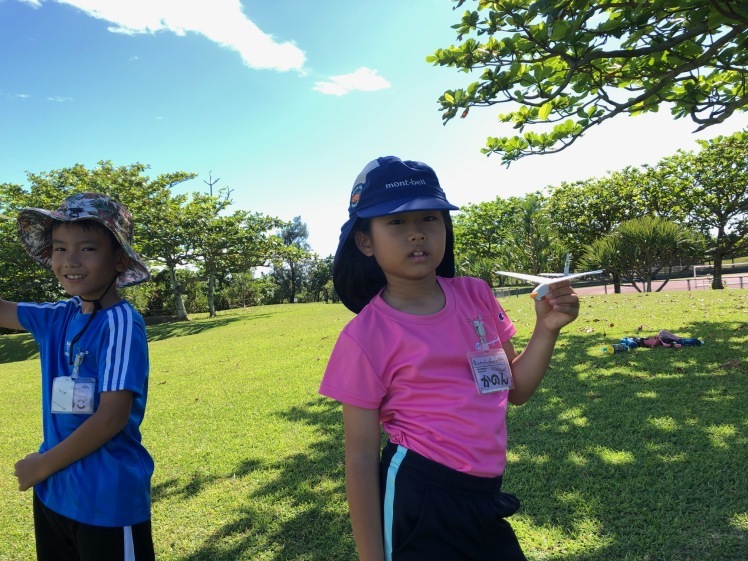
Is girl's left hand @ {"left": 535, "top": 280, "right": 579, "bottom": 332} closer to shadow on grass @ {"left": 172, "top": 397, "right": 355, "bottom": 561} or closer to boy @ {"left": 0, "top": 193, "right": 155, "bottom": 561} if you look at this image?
boy @ {"left": 0, "top": 193, "right": 155, "bottom": 561}

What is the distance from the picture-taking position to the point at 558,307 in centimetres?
162

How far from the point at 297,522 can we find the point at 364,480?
201 centimetres

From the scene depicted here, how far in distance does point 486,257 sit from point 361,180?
35.7 m

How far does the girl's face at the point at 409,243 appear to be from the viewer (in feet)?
5.06

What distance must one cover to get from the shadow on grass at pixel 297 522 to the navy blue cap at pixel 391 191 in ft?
6.51

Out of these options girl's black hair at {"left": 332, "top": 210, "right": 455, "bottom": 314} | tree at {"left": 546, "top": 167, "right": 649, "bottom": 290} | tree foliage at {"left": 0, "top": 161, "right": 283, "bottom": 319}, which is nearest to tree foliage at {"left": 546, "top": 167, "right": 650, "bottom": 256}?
tree at {"left": 546, "top": 167, "right": 649, "bottom": 290}

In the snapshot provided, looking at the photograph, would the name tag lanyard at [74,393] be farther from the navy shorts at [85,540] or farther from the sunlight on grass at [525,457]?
the sunlight on grass at [525,457]

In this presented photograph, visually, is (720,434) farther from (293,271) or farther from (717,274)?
(293,271)

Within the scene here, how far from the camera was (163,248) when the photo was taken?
24.0 meters

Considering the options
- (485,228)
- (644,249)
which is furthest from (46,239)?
(485,228)

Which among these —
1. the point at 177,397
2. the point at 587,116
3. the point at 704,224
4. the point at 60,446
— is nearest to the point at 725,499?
the point at 60,446

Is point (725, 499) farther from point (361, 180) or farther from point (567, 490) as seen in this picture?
point (361, 180)

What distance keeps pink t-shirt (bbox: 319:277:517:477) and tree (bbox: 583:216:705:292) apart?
768 inches

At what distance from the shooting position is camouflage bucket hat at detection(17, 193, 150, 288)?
6.50ft
